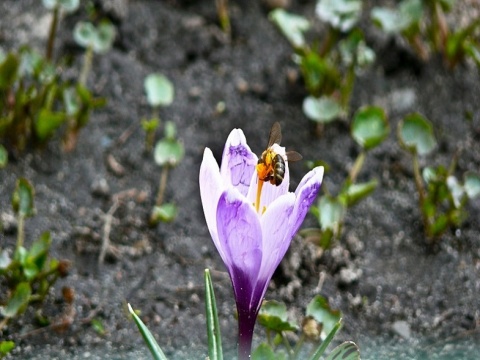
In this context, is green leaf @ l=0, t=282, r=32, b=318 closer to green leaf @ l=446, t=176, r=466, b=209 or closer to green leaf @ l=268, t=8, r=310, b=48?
green leaf @ l=446, t=176, r=466, b=209

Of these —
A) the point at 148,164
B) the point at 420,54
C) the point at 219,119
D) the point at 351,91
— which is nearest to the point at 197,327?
the point at 148,164

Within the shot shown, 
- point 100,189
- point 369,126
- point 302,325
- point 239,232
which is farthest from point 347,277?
point 239,232

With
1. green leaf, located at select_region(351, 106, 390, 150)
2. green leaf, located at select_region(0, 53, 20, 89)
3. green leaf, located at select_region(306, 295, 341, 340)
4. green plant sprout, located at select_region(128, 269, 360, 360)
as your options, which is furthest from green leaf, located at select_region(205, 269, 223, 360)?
green leaf, located at select_region(0, 53, 20, 89)

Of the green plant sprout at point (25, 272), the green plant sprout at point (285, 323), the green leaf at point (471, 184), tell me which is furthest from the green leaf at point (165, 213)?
the green leaf at point (471, 184)

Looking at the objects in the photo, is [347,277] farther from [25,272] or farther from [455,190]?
[25,272]

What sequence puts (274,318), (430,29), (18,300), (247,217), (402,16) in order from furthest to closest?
(430,29)
(402,16)
(18,300)
(274,318)
(247,217)

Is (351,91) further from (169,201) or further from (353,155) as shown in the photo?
(169,201)

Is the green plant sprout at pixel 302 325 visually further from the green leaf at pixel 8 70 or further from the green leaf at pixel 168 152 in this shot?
the green leaf at pixel 8 70
